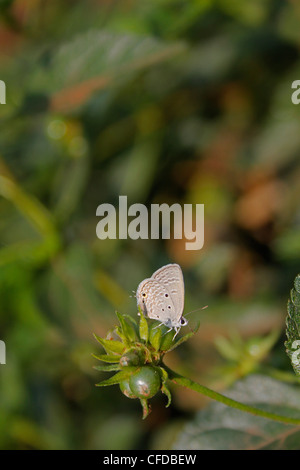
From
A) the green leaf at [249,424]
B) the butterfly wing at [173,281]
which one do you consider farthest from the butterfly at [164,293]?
the green leaf at [249,424]

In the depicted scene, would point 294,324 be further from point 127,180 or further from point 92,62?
point 127,180

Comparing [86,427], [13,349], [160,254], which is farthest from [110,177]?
[86,427]

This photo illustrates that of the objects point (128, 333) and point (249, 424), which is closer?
point (128, 333)

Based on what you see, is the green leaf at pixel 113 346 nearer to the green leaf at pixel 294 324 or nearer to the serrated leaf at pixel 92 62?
the green leaf at pixel 294 324

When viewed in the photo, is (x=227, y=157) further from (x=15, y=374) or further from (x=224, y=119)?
(x=15, y=374)

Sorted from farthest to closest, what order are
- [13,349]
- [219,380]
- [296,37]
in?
[296,37] < [13,349] < [219,380]

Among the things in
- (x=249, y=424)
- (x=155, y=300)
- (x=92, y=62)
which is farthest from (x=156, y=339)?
(x=92, y=62)

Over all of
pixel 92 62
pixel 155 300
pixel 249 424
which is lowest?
pixel 249 424
